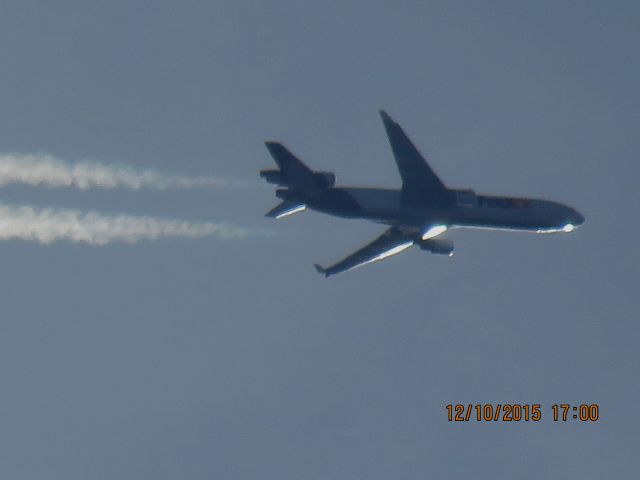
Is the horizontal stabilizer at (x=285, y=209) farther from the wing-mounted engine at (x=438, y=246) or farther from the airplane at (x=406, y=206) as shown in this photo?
the wing-mounted engine at (x=438, y=246)

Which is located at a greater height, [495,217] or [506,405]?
[495,217]

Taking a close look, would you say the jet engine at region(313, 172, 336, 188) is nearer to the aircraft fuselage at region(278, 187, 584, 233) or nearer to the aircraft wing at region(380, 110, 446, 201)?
the aircraft fuselage at region(278, 187, 584, 233)

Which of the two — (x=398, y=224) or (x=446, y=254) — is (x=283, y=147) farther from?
(x=446, y=254)

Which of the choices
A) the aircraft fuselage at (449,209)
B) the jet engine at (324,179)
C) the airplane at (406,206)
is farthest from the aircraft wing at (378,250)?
the jet engine at (324,179)

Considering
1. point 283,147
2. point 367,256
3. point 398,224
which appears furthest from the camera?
point 367,256

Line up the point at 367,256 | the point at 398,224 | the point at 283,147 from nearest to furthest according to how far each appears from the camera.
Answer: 1. the point at 283,147
2. the point at 398,224
3. the point at 367,256

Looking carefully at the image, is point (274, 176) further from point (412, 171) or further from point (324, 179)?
point (412, 171)

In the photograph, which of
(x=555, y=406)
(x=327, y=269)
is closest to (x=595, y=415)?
(x=555, y=406)

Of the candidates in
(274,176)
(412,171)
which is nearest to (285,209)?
(274,176)
